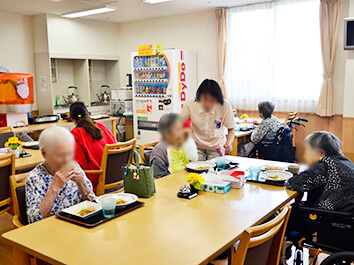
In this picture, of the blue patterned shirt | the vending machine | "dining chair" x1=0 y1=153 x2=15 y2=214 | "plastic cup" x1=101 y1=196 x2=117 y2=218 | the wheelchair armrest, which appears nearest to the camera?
"plastic cup" x1=101 y1=196 x2=117 y2=218

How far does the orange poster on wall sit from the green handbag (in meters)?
3.51

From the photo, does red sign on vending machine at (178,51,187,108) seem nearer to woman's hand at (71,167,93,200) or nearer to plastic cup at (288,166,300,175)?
plastic cup at (288,166,300,175)

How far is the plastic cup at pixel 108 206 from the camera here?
5.75 feet

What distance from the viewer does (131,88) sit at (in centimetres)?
743

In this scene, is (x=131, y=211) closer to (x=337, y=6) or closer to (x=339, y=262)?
(x=339, y=262)

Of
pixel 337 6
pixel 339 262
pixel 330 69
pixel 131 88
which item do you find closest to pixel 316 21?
pixel 337 6

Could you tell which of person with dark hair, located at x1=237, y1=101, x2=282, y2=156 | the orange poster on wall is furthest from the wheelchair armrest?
the orange poster on wall

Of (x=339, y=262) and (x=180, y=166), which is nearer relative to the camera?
(x=339, y=262)

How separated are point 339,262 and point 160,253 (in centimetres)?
103

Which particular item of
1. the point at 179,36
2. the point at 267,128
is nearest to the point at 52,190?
the point at 267,128

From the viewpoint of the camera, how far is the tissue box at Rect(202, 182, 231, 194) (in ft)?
7.09

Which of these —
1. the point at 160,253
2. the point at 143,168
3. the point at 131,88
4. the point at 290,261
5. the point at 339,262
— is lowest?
the point at 290,261

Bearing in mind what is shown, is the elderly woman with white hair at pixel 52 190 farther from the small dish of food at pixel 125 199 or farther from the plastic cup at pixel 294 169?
the plastic cup at pixel 294 169

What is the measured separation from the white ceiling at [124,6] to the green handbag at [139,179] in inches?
176
